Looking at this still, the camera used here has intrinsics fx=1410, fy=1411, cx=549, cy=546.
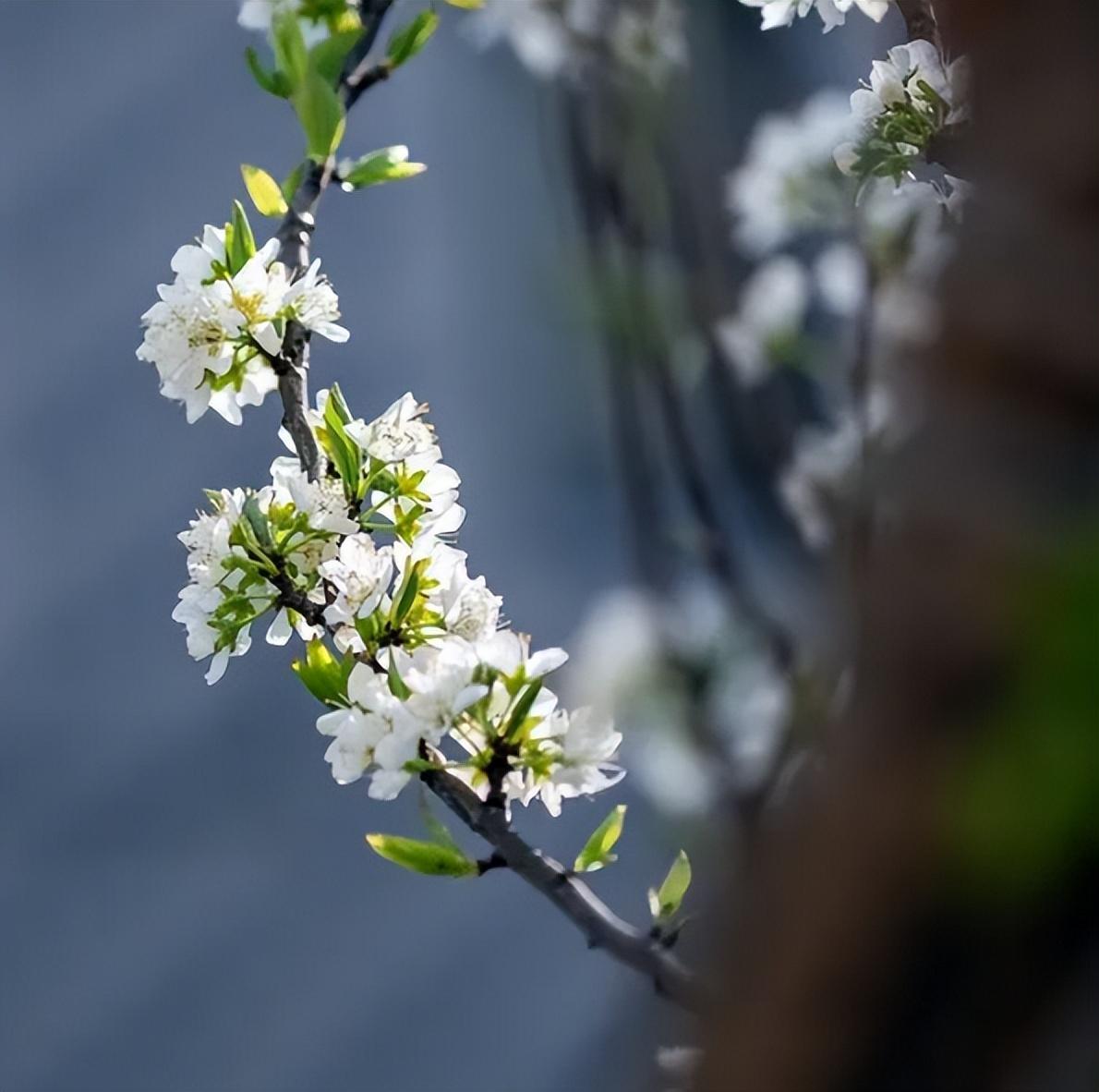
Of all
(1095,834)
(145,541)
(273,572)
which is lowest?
(1095,834)

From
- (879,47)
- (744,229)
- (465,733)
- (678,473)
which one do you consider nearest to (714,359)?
(678,473)

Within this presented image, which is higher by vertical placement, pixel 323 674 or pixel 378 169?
pixel 378 169

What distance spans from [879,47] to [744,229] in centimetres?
26

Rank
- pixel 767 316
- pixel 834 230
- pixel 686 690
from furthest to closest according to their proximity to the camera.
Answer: pixel 834 230 → pixel 767 316 → pixel 686 690

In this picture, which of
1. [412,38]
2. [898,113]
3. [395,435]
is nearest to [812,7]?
[898,113]

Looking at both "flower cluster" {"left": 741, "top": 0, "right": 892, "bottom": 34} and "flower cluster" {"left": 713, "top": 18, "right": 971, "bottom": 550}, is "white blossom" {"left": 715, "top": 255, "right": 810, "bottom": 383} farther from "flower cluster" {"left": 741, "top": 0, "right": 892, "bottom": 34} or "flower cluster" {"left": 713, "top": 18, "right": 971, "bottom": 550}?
"flower cluster" {"left": 741, "top": 0, "right": 892, "bottom": 34}

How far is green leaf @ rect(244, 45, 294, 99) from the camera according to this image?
0.69 meters

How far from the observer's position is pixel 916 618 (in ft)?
0.44

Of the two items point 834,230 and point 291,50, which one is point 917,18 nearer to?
point 291,50

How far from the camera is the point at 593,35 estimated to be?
597 millimetres

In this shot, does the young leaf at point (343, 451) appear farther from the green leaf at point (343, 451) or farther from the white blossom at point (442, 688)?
the white blossom at point (442, 688)

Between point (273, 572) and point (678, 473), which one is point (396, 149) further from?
point (678, 473)

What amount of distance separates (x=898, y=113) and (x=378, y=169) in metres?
0.26

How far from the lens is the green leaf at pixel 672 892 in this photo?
56 centimetres
